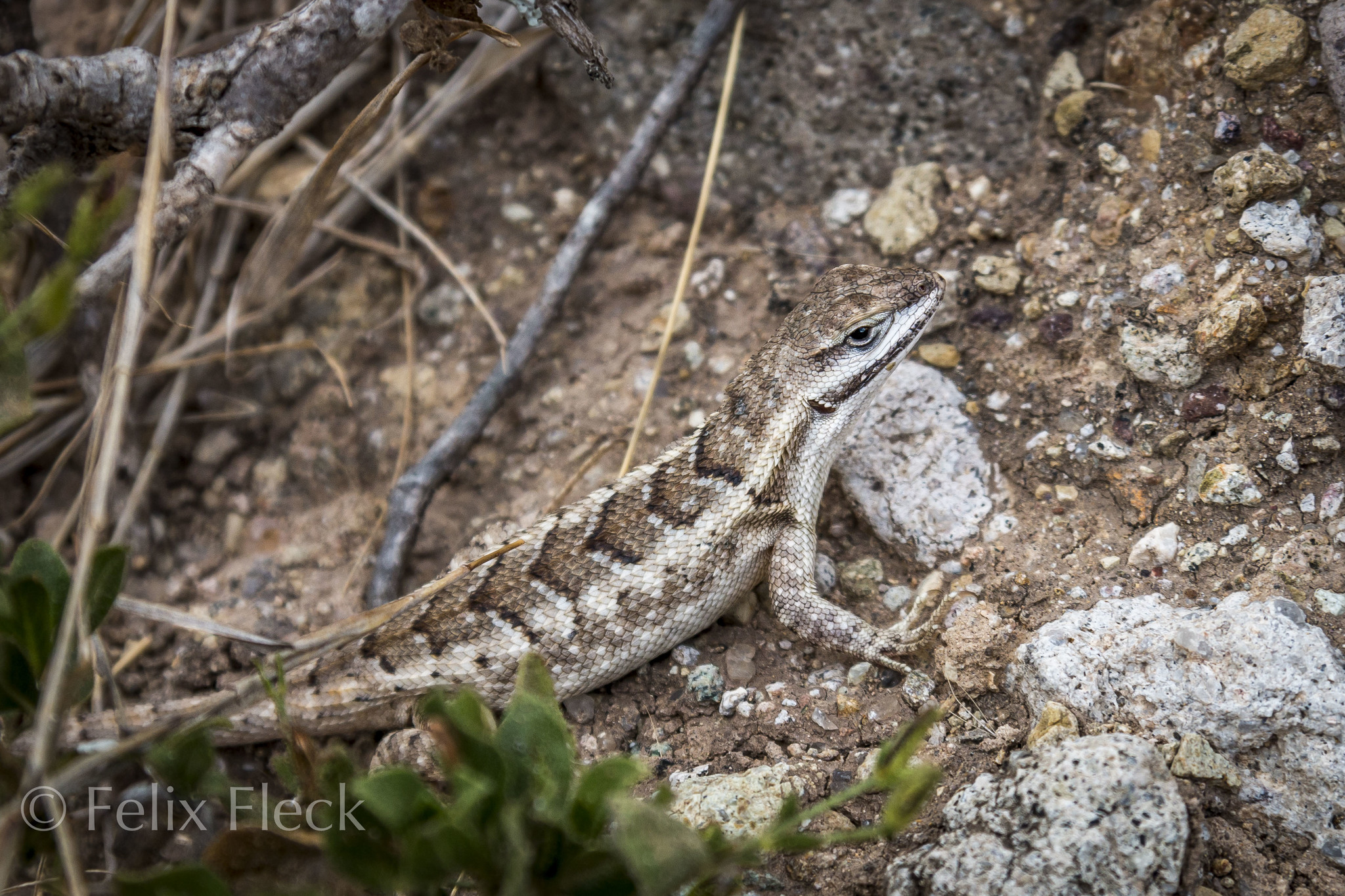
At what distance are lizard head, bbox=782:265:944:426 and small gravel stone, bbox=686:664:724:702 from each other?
1.07m

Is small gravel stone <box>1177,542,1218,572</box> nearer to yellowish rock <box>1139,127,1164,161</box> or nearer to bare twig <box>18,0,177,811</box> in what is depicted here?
yellowish rock <box>1139,127,1164,161</box>

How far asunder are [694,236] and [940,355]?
1.17 m

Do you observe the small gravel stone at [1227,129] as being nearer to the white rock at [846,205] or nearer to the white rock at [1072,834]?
the white rock at [846,205]

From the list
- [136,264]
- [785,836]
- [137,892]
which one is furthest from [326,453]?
[785,836]

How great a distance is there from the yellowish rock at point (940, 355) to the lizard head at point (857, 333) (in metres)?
0.29

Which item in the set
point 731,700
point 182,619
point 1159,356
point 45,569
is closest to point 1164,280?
point 1159,356

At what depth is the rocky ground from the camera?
2.54 m

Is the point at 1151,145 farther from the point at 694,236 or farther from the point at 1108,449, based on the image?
the point at 694,236

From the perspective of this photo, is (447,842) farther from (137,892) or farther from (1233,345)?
(1233,345)

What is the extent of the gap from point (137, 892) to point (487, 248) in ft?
10.5

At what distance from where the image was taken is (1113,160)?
3602mm

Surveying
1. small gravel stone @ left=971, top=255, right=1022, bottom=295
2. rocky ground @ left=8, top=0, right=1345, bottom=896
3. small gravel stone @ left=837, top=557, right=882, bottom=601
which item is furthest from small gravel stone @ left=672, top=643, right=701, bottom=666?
small gravel stone @ left=971, top=255, right=1022, bottom=295

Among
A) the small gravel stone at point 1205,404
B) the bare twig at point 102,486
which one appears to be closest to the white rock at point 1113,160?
the small gravel stone at point 1205,404

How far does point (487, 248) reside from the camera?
4484mm
